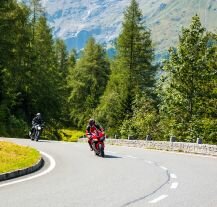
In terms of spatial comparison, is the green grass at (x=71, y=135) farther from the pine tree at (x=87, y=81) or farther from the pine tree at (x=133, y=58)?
the pine tree at (x=133, y=58)

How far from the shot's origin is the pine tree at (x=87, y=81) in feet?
267

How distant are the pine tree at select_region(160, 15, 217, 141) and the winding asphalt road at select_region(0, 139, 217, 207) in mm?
27208

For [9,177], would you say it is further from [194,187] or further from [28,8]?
[28,8]

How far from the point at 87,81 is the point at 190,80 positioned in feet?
118

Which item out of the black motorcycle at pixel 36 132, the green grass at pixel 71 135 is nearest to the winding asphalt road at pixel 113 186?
the black motorcycle at pixel 36 132

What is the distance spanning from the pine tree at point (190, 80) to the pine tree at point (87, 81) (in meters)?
32.1

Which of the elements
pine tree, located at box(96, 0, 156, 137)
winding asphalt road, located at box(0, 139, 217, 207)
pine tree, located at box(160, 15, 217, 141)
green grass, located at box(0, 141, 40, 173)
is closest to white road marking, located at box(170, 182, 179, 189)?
winding asphalt road, located at box(0, 139, 217, 207)

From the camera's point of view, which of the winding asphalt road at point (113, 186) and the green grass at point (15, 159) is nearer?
the winding asphalt road at point (113, 186)

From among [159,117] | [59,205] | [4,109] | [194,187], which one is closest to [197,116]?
[159,117]

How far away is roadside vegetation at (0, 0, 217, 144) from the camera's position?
4716cm

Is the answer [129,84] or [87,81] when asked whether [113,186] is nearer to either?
[129,84]

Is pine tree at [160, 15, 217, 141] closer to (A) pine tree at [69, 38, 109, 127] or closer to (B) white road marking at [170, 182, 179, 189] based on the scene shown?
(A) pine tree at [69, 38, 109, 127]

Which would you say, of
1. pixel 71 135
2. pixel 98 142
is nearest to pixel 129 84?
pixel 71 135

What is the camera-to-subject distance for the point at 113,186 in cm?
1334
